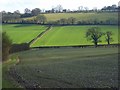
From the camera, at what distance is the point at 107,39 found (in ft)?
282

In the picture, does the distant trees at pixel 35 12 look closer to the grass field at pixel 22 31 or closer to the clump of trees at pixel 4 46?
the grass field at pixel 22 31

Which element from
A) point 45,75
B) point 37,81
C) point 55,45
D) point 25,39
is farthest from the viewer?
point 25,39

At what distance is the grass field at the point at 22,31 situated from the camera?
90.8m

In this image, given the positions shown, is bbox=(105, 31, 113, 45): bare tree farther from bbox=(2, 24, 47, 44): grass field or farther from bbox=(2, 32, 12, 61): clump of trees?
bbox=(2, 32, 12, 61): clump of trees

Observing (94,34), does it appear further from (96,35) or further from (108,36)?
(108,36)

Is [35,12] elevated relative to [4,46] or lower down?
elevated

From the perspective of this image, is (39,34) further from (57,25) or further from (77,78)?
(77,78)

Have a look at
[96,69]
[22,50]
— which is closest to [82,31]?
[22,50]

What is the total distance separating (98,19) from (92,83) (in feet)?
290

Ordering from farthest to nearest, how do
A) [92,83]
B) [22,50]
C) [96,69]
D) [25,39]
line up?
[25,39] → [22,50] → [96,69] → [92,83]

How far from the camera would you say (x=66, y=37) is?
93.1 metres

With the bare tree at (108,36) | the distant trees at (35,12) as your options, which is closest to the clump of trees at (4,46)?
the bare tree at (108,36)

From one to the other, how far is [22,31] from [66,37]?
14.6 meters

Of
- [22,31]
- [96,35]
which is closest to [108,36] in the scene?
[96,35]
